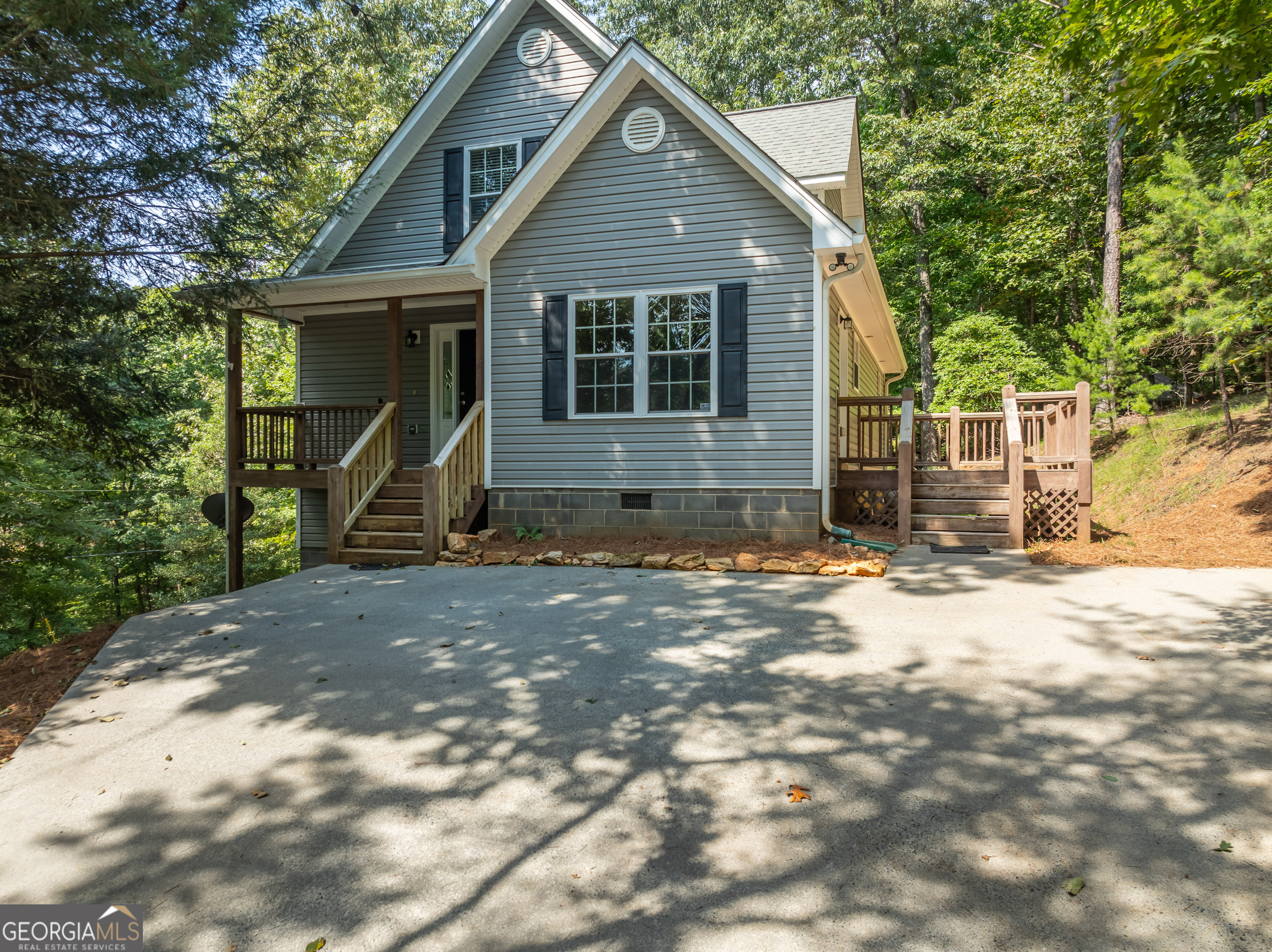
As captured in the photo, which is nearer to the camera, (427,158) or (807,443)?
(807,443)

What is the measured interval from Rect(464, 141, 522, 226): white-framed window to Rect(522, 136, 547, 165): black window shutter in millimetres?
54

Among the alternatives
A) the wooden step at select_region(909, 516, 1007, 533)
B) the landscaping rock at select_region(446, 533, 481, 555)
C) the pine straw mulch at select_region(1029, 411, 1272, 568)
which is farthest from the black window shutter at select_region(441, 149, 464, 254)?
the pine straw mulch at select_region(1029, 411, 1272, 568)

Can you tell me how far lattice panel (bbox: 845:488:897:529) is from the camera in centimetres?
987

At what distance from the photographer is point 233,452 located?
35.4ft

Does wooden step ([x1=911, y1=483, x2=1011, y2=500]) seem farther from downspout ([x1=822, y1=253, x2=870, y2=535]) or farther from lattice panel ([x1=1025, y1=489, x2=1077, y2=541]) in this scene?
downspout ([x1=822, y1=253, x2=870, y2=535])

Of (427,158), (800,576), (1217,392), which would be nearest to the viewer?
(800,576)

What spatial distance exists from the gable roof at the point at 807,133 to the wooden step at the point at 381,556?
271 inches

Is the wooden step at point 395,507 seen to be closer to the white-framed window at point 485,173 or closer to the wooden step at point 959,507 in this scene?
the white-framed window at point 485,173

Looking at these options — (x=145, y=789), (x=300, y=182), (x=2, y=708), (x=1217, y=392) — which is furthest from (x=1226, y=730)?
(x=1217, y=392)

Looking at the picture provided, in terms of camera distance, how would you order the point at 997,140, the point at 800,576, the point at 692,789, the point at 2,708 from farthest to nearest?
the point at 997,140
the point at 800,576
the point at 2,708
the point at 692,789

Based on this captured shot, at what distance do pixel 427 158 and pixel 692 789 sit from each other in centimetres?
1120

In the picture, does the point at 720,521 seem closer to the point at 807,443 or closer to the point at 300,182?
the point at 807,443

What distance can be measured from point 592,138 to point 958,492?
248 inches

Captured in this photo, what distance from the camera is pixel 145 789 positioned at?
3428 mm
